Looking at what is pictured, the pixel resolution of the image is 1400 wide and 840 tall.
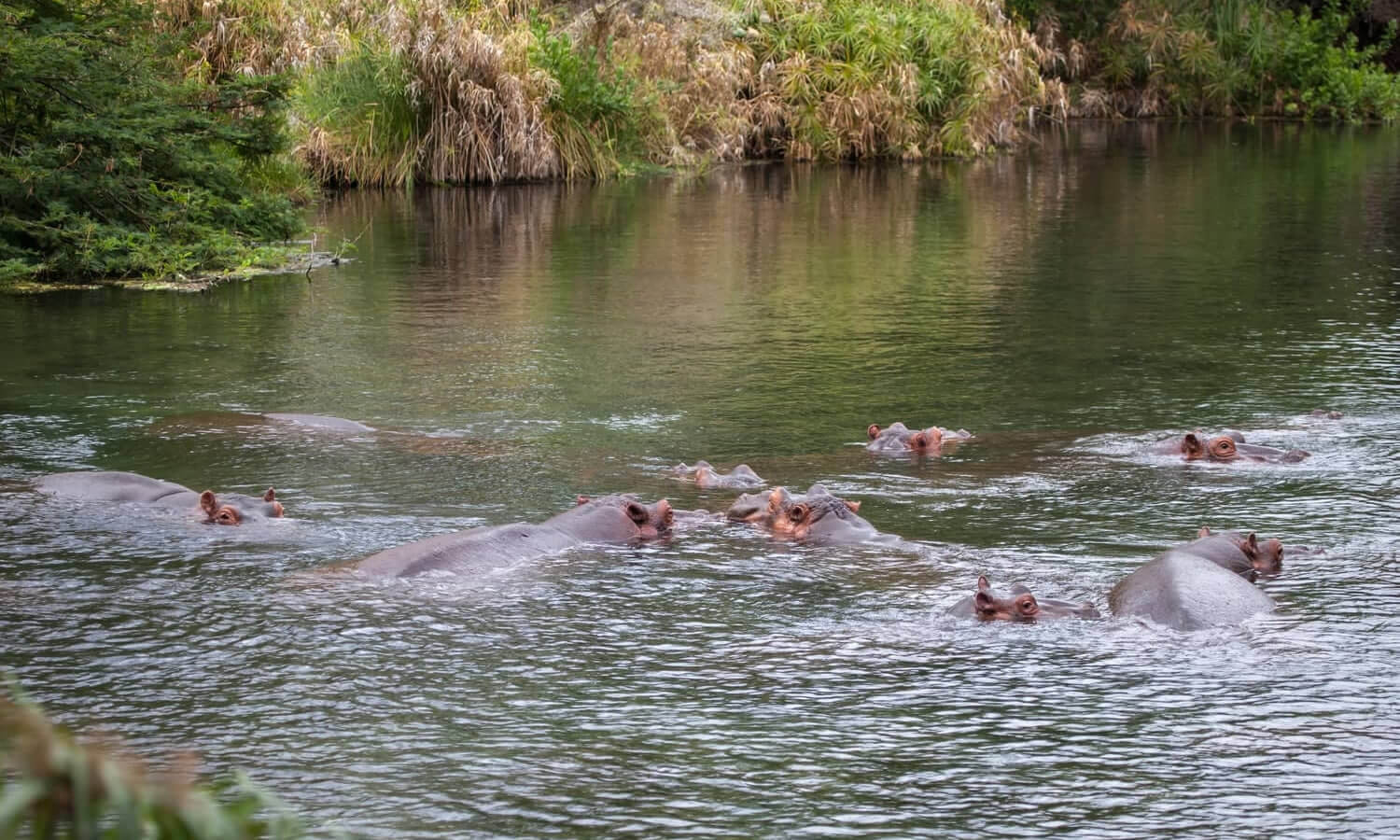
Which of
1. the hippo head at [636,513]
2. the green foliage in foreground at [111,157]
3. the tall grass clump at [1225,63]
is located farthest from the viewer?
the tall grass clump at [1225,63]

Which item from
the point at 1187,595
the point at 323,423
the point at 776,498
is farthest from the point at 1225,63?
the point at 1187,595

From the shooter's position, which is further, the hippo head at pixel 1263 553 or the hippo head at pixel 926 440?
the hippo head at pixel 926 440

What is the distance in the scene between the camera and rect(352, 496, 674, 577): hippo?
269 inches

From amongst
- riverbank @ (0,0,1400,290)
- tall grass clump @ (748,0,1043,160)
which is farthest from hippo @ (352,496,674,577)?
tall grass clump @ (748,0,1043,160)

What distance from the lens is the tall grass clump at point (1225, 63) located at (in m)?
40.6

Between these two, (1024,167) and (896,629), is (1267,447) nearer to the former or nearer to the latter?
(896,629)

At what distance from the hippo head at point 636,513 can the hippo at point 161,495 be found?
58.6 inches

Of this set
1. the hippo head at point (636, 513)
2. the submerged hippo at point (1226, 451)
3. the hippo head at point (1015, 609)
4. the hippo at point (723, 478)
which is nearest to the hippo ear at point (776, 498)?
the hippo head at point (636, 513)

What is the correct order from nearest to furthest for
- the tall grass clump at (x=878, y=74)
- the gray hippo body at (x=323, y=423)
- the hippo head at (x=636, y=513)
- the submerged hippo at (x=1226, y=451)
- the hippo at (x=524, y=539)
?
the hippo at (x=524, y=539) < the hippo head at (x=636, y=513) < the submerged hippo at (x=1226, y=451) < the gray hippo body at (x=323, y=423) < the tall grass clump at (x=878, y=74)

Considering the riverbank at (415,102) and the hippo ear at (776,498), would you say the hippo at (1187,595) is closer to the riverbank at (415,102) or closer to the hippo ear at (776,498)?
the hippo ear at (776,498)

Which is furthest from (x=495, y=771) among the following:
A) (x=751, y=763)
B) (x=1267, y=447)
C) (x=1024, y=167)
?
(x=1024, y=167)

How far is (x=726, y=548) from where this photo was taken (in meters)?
7.35

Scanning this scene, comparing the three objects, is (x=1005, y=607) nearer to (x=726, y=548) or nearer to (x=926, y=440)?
(x=726, y=548)

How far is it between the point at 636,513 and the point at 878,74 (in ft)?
74.9
